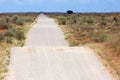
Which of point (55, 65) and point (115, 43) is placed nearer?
point (55, 65)

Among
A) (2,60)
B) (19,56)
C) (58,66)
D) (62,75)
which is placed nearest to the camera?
(62,75)

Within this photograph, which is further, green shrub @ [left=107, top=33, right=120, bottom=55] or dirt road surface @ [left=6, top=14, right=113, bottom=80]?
green shrub @ [left=107, top=33, right=120, bottom=55]

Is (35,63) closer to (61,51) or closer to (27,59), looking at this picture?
(27,59)

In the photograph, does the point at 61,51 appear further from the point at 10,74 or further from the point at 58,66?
the point at 10,74

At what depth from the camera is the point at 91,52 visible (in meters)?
18.2

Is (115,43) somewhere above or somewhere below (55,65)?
below

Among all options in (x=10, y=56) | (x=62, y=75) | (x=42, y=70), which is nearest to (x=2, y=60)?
(x=10, y=56)

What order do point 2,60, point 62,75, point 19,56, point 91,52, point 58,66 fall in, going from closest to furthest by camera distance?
point 62,75
point 58,66
point 2,60
point 19,56
point 91,52

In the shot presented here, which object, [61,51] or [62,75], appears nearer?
[62,75]

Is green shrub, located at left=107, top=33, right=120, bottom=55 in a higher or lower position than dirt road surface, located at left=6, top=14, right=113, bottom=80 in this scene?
lower

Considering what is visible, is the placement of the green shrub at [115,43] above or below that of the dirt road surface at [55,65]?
below

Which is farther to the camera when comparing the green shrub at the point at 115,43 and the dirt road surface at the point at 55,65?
the green shrub at the point at 115,43

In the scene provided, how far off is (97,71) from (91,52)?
4129 millimetres

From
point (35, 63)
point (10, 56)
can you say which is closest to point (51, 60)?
point (35, 63)
